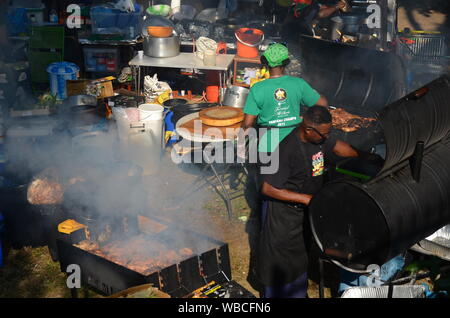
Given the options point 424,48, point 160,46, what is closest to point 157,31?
point 160,46

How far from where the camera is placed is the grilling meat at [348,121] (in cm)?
668

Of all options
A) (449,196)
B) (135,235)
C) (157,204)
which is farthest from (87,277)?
(449,196)

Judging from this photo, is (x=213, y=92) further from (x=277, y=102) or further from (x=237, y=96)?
(x=277, y=102)

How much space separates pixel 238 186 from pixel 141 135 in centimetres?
178

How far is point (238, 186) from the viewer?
7.91m

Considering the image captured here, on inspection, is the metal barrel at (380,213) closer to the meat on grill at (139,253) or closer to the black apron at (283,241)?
the black apron at (283,241)

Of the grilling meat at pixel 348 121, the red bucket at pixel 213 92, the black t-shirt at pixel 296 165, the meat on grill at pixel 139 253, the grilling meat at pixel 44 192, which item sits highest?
the black t-shirt at pixel 296 165

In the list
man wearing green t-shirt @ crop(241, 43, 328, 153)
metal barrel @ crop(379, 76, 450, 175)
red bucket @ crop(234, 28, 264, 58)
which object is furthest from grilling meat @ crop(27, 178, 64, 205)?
red bucket @ crop(234, 28, 264, 58)

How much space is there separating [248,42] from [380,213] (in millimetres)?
7465

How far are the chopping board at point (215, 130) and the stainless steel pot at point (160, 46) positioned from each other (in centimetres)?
384

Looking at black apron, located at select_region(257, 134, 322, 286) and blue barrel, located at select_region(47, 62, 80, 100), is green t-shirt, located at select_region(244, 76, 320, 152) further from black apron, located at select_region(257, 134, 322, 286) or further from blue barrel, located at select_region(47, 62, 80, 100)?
blue barrel, located at select_region(47, 62, 80, 100)
